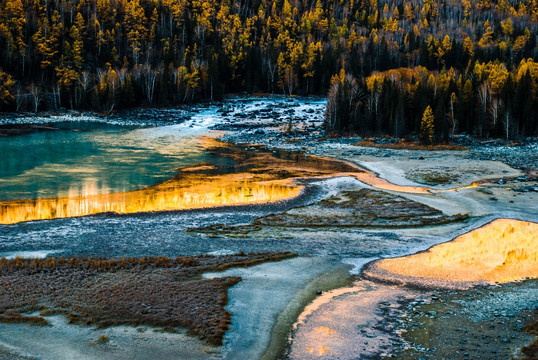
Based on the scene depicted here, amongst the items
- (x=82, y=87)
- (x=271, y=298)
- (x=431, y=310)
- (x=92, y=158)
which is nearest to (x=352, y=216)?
A: (x=431, y=310)

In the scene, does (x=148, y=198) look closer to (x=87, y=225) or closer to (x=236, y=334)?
(x=87, y=225)

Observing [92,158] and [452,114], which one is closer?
[92,158]

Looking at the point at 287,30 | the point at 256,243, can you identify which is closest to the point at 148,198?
the point at 256,243

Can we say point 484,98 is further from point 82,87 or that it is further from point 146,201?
point 82,87

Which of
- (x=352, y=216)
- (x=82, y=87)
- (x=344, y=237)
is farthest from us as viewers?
(x=82, y=87)

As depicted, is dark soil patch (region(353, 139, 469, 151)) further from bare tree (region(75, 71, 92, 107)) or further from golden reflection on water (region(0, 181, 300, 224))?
bare tree (region(75, 71, 92, 107))

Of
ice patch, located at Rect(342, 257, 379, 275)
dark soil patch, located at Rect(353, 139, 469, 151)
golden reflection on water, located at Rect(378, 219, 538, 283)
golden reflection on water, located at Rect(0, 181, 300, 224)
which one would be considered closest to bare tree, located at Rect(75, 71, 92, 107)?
dark soil patch, located at Rect(353, 139, 469, 151)

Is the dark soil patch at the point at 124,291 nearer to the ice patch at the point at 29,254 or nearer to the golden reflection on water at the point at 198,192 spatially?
the ice patch at the point at 29,254
